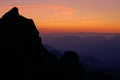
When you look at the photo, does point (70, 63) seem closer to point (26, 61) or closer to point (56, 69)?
point (56, 69)

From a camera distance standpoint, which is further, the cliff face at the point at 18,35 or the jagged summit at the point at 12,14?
the jagged summit at the point at 12,14

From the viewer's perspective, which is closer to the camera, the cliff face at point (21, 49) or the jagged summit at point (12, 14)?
the cliff face at point (21, 49)

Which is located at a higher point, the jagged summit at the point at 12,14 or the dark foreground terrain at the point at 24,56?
the jagged summit at the point at 12,14

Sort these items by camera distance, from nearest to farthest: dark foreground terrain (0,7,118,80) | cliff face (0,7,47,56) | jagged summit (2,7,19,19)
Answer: dark foreground terrain (0,7,118,80), cliff face (0,7,47,56), jagged summit (2,7,19,19)

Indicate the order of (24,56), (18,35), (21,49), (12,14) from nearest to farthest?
(24,56) < (21,49) < (18,35) < (12,14)

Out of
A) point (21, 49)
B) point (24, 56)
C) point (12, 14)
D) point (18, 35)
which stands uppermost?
point (12, 14)

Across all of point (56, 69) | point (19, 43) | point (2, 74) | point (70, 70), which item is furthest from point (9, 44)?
point (70, 70)

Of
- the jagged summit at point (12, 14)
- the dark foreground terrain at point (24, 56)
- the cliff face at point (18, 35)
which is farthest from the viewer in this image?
the jagged summit at point (12, 14)

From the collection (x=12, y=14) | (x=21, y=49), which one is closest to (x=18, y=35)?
(x=21, y=49)

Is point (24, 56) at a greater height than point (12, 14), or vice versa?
point (12, 14)

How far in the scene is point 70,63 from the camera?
337ft

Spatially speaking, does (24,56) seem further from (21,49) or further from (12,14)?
(12,14)

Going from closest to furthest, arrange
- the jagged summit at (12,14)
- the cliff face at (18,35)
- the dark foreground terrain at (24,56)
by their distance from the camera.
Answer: the dark foreground terrain at (24,56), the cliff face at (18,35), the jagged summit at (12,14)

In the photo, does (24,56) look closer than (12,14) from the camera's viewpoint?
Yes
